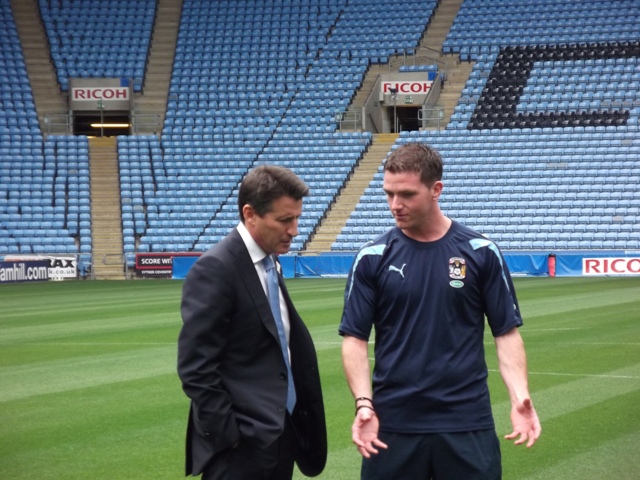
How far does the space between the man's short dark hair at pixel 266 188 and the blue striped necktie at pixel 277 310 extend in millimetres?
256

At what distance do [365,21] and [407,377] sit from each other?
144ft

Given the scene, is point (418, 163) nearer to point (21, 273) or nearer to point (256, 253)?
point (256, 253)

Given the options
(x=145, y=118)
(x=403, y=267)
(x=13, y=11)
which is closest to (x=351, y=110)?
(x=145, y=118)

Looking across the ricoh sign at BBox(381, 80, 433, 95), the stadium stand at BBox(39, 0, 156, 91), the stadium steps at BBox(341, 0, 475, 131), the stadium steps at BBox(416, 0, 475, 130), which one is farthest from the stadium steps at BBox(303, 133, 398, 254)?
the stadium stand at BBox(39, 0, 156, 91)

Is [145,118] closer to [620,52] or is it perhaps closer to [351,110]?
[351,110]

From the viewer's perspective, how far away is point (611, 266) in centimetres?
3206

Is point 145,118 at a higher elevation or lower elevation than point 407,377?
lower

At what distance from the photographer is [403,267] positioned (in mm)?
4547

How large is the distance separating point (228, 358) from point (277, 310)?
11.7 inches

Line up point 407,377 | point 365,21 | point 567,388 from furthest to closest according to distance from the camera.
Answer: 1. point 365,21
2. point 567,388
3. point 407,377

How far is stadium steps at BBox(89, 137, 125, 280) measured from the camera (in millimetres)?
37562

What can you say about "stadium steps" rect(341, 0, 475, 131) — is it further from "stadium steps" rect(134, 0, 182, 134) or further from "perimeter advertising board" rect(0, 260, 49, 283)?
"perimeter advertising board" rect(0, 260, 49, 283)

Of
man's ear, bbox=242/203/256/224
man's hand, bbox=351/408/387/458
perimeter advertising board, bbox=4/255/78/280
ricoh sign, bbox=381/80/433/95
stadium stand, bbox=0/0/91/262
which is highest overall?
man's ear, bbox=242/203/256/224

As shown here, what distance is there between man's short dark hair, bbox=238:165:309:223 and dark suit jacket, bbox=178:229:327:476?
Answer: 0.63 ft
